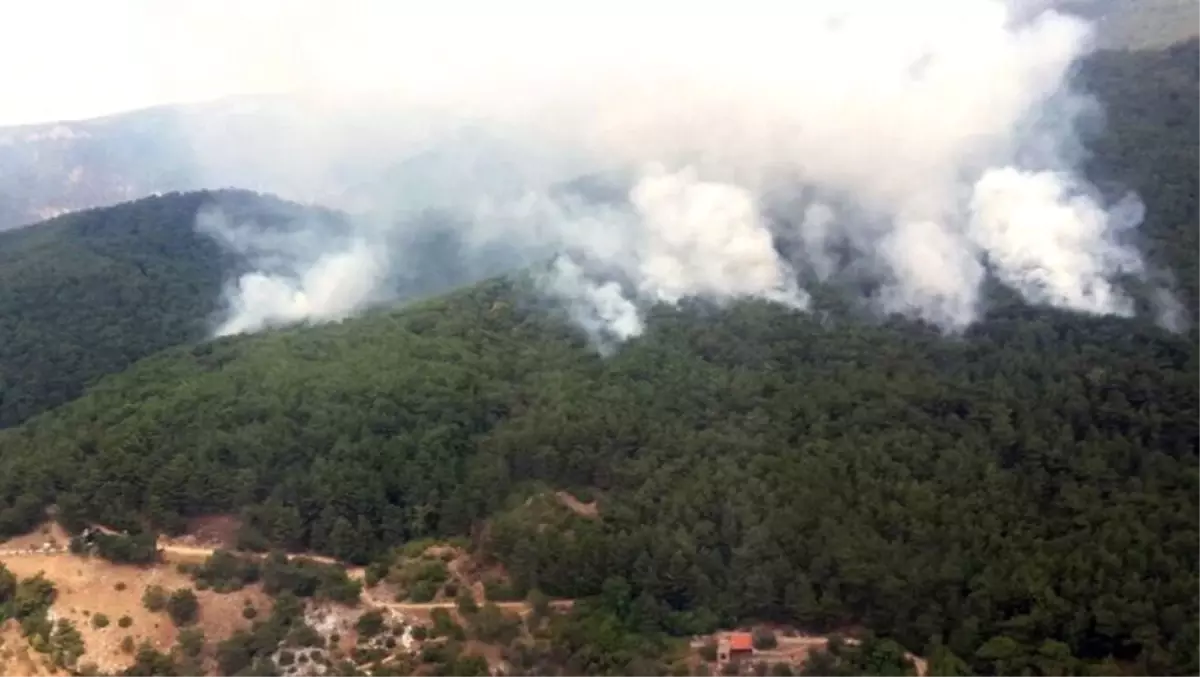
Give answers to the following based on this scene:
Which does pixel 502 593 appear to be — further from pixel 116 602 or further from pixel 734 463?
pixel 116 602

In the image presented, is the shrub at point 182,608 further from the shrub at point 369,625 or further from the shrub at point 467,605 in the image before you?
the shrub at point 467,605

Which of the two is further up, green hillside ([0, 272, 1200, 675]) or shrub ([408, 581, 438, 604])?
green hillside ([0, 272, 1200, 675])

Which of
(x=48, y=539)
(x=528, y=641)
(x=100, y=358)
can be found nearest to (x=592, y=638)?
(x=528, y=641)

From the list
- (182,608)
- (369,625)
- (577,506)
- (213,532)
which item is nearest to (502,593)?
(369,625)

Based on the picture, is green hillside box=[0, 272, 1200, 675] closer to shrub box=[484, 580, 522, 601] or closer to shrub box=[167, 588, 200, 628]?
shrub box=[484, 580, 522, 601]

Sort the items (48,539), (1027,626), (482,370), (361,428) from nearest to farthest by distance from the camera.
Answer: (1027,626) → (48,539) → (361,428) → (482,370)

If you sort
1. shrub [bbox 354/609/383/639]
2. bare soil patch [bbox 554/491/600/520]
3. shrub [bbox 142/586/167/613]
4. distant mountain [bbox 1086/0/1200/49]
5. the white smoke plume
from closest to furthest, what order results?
shrub [bbox 354/609/383/639] < shrub [bbox 142/586/167/613] < bare soil patch [bbox 554/491/600/520] < the white smoke plume < distant mountain [bbox 1086/0/1200/49]

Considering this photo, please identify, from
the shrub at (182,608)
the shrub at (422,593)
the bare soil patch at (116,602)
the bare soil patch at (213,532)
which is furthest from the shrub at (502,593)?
the bare soil patch at (213,532)

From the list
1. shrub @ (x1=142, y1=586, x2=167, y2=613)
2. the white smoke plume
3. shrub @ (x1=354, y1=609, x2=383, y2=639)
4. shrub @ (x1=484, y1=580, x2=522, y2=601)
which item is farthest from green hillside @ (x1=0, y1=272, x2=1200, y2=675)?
the white smoke plume

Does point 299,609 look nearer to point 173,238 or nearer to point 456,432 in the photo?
point 456,432
